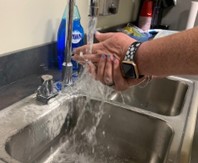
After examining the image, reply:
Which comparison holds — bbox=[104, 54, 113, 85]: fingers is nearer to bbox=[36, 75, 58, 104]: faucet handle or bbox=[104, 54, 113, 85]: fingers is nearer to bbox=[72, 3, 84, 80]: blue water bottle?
bbox=[36, 75, 58, 104]: faucet handle

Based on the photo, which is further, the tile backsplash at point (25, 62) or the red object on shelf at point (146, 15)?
the red object on shelf at point (146, 15)

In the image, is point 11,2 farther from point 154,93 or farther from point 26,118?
point 154,93

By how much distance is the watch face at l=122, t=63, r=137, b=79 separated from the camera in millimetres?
590

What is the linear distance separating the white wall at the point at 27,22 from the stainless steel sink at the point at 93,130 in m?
0.19

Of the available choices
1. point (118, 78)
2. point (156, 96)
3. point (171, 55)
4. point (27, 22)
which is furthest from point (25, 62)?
point (156, 96)

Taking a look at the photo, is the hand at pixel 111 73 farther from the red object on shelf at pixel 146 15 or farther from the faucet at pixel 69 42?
the red object on shelf at pixel 146 15

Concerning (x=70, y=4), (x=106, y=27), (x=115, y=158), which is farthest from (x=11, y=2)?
(x=106, y=27)

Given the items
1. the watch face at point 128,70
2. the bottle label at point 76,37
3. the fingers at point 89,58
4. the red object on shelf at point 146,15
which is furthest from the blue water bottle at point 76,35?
the red object on shelf at point 146,15

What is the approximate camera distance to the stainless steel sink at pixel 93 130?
2.10 feet

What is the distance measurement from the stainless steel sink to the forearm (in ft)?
0.65

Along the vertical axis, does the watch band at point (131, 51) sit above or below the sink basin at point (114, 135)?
above

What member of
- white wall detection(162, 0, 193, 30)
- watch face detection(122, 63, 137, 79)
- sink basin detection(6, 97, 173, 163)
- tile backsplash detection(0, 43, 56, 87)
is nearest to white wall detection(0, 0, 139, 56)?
tile backsplash detection(0, 43, 56, 87)

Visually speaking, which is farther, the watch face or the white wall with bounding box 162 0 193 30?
the white wall with bounding box 162 0 193 30

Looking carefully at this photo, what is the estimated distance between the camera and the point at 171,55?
1.72 ft
